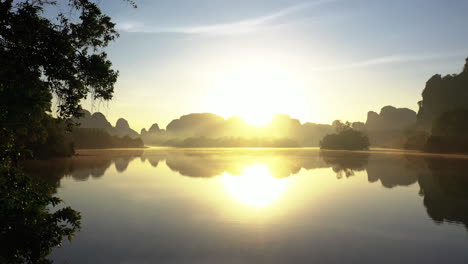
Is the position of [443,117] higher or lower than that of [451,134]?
higher

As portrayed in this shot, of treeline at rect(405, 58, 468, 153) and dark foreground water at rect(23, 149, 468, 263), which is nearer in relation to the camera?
dark foreground water at rect(23, 149, 468, 263)

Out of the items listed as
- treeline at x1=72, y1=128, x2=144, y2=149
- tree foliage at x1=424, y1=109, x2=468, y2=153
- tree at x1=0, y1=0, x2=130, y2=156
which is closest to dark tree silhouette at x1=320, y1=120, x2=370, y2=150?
tree foliage at x1=424, y1=109, x2=468, y2=153

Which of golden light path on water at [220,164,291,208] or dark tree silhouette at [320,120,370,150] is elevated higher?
dark tree silhouette at [320,120,370,150]

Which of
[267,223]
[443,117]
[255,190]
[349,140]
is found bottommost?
[255,190]

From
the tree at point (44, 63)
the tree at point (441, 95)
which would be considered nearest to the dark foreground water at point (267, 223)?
the tree at point (44, 63)

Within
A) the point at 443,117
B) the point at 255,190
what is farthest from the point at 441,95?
the point at 255,190

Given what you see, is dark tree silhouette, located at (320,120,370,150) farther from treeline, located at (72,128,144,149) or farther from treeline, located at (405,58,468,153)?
treeline, located at (72,128,144,149)

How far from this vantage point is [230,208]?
24.1 meters

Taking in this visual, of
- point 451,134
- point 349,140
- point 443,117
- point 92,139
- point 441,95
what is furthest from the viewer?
point 441,95

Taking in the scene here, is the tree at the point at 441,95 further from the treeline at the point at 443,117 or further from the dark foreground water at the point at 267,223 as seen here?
the dark foreground water at the point at 267,223

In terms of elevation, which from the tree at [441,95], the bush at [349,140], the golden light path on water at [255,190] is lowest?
the golden light path on water at [255,190]

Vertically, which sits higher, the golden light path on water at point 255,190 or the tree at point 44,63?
the tree at point 44,63

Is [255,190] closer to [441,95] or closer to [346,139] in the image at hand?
[346,139]

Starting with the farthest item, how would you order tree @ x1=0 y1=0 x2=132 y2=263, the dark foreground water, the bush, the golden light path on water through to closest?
the bush → the golden light path on water → the dark foreground water → tree @ x1=0 y1=0 x2=132 y2=263
